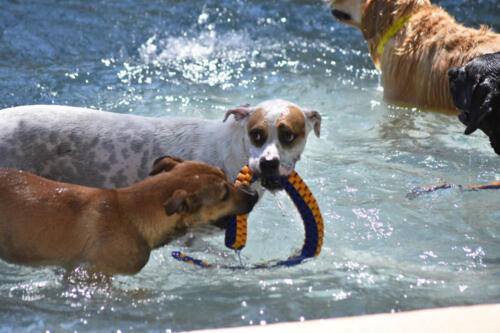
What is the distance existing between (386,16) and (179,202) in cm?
463

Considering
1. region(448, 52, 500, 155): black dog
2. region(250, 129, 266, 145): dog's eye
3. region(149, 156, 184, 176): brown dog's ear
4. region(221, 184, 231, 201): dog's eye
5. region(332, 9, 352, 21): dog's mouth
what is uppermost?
region(332, 9, 352, 21): dog's mouth

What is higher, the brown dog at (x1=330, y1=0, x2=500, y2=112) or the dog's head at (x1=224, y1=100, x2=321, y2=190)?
the brown dog at (x1=330, y1=0, x2=500, y2=112)

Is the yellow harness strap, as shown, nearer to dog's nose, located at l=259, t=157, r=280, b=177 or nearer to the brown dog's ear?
dog's nose, located at l=259, t=157, r=280, b=177

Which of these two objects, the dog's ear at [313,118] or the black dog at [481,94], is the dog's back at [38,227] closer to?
the dog's ear at [313,118]

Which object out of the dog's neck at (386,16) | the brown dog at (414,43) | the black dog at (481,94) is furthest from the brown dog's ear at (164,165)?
the dog's neck at (386,16)

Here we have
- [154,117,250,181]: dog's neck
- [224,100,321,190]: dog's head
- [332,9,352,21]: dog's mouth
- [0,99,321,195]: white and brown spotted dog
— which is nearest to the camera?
[224,100,321,190]: dog's head

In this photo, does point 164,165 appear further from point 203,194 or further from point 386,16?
point 386,16

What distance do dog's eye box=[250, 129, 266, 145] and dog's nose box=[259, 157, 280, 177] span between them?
8.9 inches

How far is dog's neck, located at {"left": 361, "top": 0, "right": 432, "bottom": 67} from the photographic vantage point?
23.0 ft

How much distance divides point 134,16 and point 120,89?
3658 millimetres

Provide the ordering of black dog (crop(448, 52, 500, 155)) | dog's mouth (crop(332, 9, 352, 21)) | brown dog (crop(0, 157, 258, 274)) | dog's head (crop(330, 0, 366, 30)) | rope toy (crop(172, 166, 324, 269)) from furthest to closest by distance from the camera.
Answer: dog's mouth (crop(332, 9, 352, 21))
dog's head (crop(330, 0, 366, 30))
black dog (crop(448, 52, 500, 155))
rope toy (crop(172, 166, 324, 269))
brown dog (crop(0, 157, 258, 274))

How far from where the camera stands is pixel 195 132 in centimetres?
477

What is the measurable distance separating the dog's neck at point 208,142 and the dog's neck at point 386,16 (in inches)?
127

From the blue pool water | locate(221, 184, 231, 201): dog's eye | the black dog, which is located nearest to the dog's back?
the blue pool water
